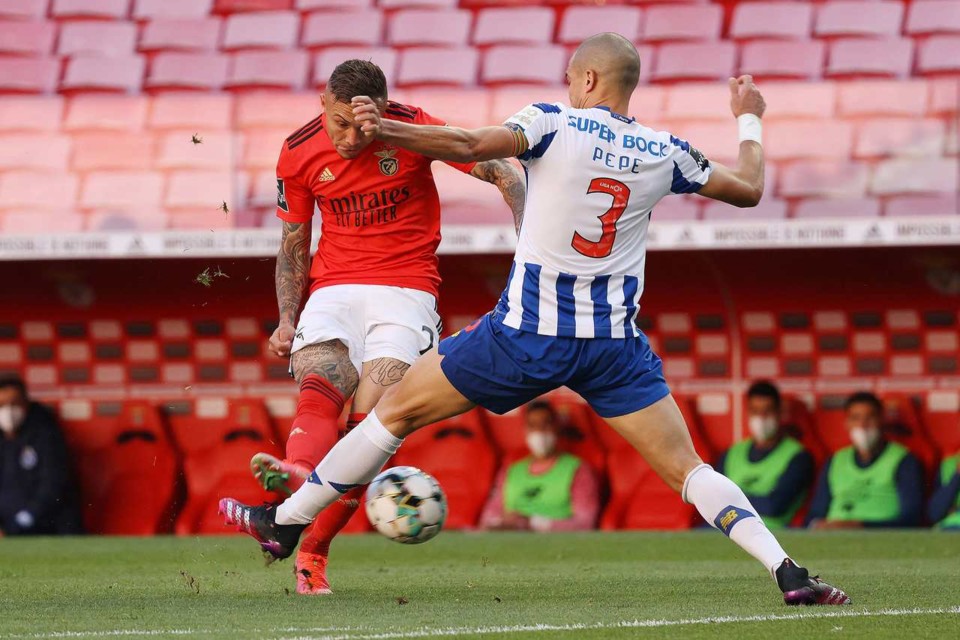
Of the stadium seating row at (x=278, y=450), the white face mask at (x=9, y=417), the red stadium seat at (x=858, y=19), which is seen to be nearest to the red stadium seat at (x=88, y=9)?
the stadium seating row at (x=278, y=450)

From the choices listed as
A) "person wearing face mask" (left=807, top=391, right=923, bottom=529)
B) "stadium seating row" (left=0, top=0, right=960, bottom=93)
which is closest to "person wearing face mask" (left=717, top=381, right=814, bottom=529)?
"person wearing face mask" (left=807, top=391, right=923, bottom=529)

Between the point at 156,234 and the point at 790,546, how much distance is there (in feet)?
13.9

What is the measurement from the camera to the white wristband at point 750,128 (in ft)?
17.8

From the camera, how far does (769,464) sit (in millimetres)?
10477

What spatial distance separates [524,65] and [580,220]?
24.6ft

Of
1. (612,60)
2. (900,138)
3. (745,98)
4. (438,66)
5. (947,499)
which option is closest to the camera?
(612,60)

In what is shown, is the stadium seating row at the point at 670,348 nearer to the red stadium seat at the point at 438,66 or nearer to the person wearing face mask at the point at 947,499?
the person wearing face mask at the point at 947,499

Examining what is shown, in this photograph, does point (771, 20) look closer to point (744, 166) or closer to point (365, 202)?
point (365, 202)

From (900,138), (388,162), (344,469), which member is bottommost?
(344,469)

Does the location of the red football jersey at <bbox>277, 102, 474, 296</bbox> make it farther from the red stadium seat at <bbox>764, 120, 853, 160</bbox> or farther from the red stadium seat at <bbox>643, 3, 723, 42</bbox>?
the red stadium seat at <bbox>643, 3, 723, 42</bbox>

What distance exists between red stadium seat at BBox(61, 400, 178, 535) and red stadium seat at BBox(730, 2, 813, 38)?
16.7 ft

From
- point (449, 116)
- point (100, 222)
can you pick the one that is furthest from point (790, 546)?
point (100, 222)

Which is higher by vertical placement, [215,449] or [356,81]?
[356,81]

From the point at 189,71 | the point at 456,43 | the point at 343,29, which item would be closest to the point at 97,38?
the point at 189,71
